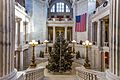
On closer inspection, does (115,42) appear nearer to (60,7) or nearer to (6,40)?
(6,40)

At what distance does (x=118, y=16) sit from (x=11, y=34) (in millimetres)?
3481

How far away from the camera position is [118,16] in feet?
22.9

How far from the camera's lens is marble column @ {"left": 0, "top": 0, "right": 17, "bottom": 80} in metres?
6.66

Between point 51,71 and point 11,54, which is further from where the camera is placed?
point 51,71

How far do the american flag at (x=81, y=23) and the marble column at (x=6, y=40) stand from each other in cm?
2504

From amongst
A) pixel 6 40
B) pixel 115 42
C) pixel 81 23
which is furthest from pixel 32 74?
pixel 81 23

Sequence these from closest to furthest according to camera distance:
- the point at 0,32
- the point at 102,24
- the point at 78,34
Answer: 1. the point at 0,32
2. the point at 102,24
3. the point at 78,34

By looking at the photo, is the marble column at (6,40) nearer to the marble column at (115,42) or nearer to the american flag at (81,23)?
the marble column at (115,42)

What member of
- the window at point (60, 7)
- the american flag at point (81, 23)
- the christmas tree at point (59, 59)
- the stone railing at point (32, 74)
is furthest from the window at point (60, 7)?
the stone railing at point (32, 74)

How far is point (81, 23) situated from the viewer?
33219mm

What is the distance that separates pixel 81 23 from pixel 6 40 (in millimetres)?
26858

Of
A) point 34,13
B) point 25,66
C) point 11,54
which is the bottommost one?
point 25,66

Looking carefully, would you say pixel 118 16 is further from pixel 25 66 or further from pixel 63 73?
pixel 25 66

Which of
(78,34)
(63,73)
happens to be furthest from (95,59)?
(78,34)
